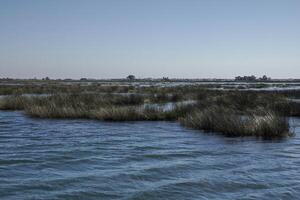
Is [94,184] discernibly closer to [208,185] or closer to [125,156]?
[208,185]

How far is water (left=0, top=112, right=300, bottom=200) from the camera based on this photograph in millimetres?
10438

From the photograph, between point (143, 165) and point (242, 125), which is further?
point (242, 125)

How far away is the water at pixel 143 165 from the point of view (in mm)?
10438

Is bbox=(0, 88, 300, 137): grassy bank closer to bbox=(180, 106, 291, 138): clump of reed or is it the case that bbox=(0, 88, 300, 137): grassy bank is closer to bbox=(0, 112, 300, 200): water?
bbox=(180, 106, 291, 138): clump of reed

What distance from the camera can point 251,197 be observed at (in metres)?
9.95

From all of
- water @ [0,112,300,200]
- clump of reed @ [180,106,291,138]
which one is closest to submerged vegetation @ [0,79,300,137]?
clump of reed @ [180,106,291,138]

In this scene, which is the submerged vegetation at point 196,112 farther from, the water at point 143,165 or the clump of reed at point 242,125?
the water at point 143,165

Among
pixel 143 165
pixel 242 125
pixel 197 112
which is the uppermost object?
pixel 197 112

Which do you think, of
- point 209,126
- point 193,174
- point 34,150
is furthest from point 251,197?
point 209,126

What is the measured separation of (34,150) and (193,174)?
6.02 m

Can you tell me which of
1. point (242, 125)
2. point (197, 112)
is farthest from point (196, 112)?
point (242, 125)

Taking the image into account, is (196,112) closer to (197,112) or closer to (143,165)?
(197,112)

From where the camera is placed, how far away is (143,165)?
43.7 ft

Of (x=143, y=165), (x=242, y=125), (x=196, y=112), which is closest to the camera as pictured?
(x=143, y=165)
